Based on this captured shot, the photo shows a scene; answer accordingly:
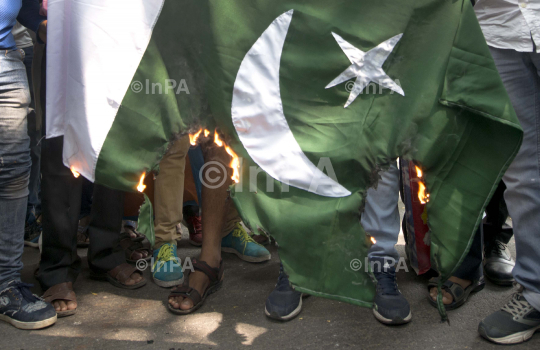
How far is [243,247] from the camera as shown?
9.30 feet

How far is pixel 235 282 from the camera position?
99.0 inches

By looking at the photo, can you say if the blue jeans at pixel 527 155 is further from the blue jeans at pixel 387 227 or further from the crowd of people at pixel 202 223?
the blue jeans at pixel 387 227

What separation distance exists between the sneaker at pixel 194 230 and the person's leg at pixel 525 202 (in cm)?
173

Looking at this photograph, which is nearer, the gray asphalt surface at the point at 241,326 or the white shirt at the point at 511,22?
the white shirt at the point at 511,22

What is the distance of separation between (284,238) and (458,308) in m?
1.03

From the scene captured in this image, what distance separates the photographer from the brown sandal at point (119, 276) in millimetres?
2443

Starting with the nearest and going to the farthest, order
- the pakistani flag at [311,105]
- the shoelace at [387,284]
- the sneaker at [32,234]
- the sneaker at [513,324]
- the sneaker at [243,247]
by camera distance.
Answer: the pakistani flag at [311,105], the sneaker at [513,324], the shoelace at [387,284], the sneaker at [243,247], the sneaker at [32,234]

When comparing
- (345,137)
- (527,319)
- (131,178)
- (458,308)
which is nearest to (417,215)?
(458,308)

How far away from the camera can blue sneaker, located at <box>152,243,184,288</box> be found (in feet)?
8.05

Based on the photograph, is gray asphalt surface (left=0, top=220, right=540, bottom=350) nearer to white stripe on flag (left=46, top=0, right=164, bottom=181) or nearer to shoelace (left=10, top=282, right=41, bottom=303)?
shoelace (left=10, top=282, right=41, bottom=303)

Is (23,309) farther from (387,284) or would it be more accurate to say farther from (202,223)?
(387,284)

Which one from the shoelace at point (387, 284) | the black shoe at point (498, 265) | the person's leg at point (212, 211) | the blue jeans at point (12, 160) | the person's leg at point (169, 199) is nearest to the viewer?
the blue jeans at point (12, 160)

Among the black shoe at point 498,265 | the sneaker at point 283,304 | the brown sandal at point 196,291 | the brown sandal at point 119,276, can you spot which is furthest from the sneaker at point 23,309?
the black shoe at point 498,265

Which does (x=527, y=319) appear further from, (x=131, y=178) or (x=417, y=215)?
(x=131, y=178)
